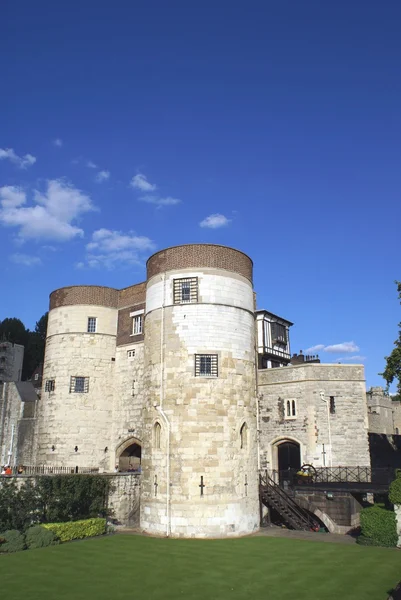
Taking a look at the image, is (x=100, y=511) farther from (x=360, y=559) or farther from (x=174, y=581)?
(x=360, y=559)

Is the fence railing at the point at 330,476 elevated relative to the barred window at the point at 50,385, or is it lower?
lower

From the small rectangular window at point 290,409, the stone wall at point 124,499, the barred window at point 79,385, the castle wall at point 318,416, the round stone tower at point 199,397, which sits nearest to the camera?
the round stone tower at point 199,397

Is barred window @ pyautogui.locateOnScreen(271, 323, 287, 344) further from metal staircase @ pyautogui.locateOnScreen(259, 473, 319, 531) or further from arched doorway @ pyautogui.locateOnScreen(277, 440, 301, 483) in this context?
metal staircase @ pyautogui.locateOnScreen(259, 473, 319, 531)

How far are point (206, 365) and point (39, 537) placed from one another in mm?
10823

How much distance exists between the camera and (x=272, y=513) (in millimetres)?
29500

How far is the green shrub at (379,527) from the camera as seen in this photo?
2081cm

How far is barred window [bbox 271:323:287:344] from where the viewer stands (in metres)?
43.0

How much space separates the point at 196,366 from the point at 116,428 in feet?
34.6

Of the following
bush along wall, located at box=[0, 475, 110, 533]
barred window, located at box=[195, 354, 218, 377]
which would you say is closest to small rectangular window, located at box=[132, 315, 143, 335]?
barred window, located at box=[195, 354, 218, 377]

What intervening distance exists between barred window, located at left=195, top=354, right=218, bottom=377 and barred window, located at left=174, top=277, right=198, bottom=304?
3037mm

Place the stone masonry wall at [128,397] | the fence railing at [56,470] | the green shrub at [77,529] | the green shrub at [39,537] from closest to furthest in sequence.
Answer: the green shrub at [39,537] → the green shrub at [77,529] → the fence railing at [56,470] → the stone masonry wall at [128,397]

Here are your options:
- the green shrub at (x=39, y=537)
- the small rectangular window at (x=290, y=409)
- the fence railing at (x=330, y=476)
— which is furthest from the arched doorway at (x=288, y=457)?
the green shrub at (x=39, y=537)

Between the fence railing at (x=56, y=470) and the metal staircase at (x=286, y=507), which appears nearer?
the metal staircase at (x=286, y=507)

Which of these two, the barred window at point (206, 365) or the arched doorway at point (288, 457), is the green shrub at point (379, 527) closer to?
the barred window at point (206, 365)
